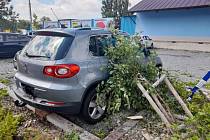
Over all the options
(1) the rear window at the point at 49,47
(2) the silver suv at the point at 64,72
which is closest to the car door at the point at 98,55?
(2) the silver suv at the point at 64,72

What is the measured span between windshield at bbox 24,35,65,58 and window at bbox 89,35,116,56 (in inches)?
23.0

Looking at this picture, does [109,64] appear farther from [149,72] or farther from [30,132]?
[30,132]

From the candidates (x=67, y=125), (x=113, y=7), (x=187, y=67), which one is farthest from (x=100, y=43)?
(x=113, y=7)

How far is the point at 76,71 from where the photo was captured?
3762mm

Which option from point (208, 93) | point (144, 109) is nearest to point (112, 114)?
point (144, 109)

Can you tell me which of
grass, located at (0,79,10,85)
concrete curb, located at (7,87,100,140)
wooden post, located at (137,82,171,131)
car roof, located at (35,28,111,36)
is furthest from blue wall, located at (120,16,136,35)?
concrete curb, located at (7,87,100,140)

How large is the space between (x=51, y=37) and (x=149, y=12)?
18542mm

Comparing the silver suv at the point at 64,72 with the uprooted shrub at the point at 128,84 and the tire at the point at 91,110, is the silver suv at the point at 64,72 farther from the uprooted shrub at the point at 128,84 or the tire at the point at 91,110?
the uprooted shrub at the point at 128,84

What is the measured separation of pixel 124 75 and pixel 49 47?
1.46 metres

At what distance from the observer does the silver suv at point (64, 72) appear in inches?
145

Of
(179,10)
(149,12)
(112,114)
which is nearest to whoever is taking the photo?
(112,114)

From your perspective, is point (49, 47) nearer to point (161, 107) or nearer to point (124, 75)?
point (124, 75)

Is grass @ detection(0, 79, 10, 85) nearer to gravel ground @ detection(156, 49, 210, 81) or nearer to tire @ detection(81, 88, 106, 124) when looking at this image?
tire @ detection(81, 88, 106, 124)

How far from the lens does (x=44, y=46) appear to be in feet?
13.3
